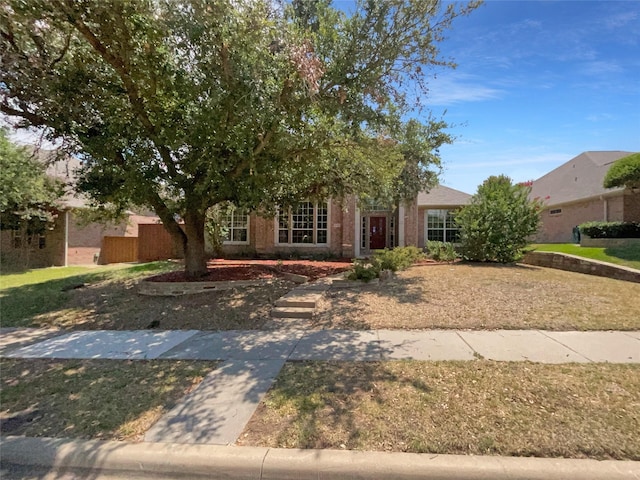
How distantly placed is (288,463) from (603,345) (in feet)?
17.2

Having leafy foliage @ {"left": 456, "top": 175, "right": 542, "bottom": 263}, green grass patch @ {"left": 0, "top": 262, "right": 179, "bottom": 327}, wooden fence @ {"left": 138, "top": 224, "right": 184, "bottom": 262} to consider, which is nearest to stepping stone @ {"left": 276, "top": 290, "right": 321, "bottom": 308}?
green grass patch @ {"left": 0, "top": 262, "right": 179, "bottom": 327}

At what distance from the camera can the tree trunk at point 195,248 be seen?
32.0 ft

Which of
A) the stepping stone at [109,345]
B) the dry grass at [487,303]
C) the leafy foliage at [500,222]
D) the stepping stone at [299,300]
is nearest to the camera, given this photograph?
the stepping stone at [109,345]

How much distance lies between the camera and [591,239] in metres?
15.9

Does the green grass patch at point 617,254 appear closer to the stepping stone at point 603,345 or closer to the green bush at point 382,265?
the green bush at point 382,265

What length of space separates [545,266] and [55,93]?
15164mm

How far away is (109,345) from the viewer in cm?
612

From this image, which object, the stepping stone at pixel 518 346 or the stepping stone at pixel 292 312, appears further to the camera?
the stepping stone at pixel 292 312

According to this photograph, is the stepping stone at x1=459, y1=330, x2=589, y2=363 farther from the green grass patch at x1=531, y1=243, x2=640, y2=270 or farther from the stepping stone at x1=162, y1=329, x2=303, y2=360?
the green grass patch at x1=531, y1=243, x2=640, y2=270

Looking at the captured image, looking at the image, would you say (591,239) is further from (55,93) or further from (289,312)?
(55,93)

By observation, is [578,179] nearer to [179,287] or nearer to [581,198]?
[581,198]

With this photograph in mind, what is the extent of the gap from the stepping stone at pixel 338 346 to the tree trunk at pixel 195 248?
15.7 ft

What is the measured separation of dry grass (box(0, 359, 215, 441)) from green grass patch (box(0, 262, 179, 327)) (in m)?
3.52

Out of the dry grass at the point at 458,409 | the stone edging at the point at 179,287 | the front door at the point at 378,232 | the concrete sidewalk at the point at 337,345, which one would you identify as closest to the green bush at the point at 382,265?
the stone edging at the point at 179,287
